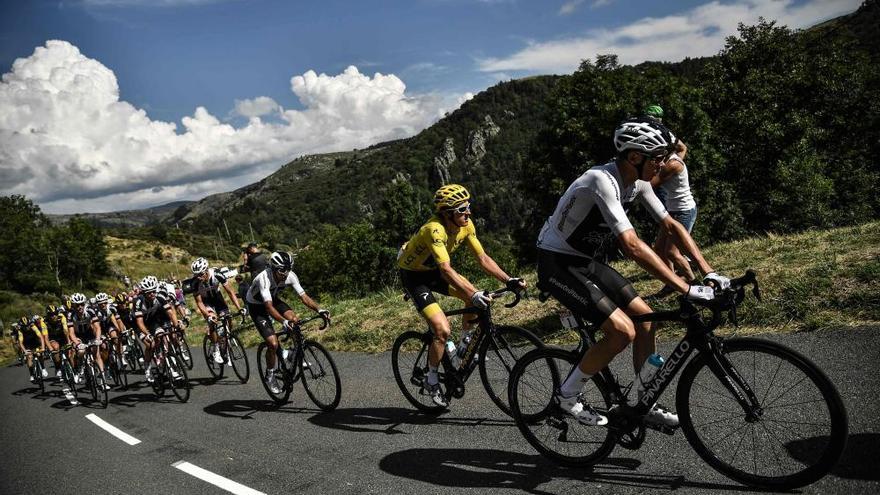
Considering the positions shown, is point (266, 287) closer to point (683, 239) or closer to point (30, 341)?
point (683, 239)

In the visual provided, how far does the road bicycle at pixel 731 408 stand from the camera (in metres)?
3.09

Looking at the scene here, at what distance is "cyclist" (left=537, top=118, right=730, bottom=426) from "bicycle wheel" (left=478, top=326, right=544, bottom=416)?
3.96 feet

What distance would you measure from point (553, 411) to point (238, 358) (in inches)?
325

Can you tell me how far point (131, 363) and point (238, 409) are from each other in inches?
324

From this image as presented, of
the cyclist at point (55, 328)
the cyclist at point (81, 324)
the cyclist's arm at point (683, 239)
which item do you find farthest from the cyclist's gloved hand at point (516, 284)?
the cyclist at point (55, 328)

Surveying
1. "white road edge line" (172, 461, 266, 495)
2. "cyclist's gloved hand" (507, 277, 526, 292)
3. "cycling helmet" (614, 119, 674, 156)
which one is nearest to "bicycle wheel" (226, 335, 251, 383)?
"white road edge line" (172, 461, 266, 495)

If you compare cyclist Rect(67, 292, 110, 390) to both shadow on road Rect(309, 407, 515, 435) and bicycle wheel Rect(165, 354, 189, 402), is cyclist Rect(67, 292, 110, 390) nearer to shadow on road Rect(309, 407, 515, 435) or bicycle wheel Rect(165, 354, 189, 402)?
bicycle wheel Rect(165, 354, 189, 402)

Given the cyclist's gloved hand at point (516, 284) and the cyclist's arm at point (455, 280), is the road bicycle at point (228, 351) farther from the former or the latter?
the cyclist's gloved hand at point (516, 284)

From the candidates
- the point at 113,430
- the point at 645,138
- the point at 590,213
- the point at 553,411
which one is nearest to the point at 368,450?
the point at 553,411

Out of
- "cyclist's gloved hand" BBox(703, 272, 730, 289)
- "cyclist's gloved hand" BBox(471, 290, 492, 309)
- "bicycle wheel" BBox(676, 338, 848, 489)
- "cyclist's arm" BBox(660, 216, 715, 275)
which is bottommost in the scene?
"bicycle wheel" BBox(676, 338, 848, 489)

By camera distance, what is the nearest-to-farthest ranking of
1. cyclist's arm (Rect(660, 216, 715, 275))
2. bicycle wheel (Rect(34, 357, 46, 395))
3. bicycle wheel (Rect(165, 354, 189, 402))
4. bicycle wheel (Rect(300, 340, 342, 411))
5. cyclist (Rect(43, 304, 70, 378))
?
1. cyclist's arm (Rect(660, 216, 715, 275))
2. bicycle wheel (Rect(300, 340, 342, 411))
3. bicycle wheel (Rect(165, 354, 189, 402))
4. cyclist (Rect(43, 304, 70, 378))
5. bicycle wheel (Rect(34, 357, 46, 395))

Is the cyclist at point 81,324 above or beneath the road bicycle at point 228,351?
above

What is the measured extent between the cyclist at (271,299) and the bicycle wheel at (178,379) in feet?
8.68

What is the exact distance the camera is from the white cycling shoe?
379 centimetres
